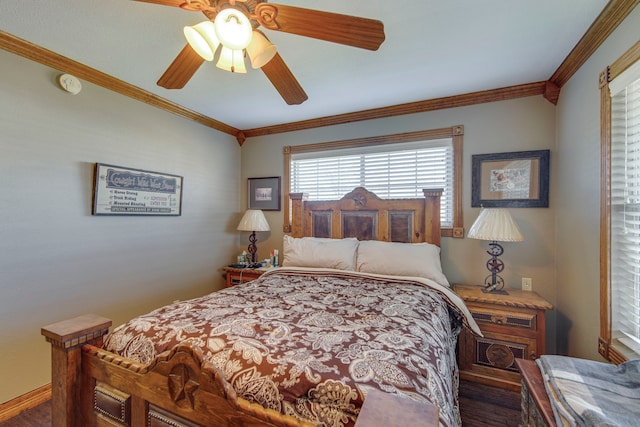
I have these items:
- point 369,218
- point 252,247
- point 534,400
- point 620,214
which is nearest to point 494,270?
point 620,214

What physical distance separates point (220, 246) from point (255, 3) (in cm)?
288

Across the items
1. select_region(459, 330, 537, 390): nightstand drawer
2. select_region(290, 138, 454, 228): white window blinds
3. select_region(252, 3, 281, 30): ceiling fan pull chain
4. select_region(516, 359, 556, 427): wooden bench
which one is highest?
select_region(252, 3, 281, 30): ceiling fan pull chain

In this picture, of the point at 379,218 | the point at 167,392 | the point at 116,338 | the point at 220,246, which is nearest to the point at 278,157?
the point at 220,246

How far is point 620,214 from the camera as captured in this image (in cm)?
160

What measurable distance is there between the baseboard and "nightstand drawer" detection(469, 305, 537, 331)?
318 centimetres

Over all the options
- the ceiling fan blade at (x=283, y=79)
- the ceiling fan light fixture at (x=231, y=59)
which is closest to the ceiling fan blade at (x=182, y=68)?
the ceiling fan light fixture at (x=231, y=59)

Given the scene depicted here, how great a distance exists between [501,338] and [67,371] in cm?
262

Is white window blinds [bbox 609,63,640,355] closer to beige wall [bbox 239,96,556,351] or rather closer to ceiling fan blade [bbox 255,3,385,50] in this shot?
beige wall [bbox 239,96,556,351]

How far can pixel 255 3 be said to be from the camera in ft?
3.95

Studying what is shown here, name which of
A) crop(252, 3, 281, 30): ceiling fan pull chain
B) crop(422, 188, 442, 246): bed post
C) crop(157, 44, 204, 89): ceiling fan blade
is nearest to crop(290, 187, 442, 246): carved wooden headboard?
crop(422, 188, 442, 246): bed post

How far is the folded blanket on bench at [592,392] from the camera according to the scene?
3.22 ft

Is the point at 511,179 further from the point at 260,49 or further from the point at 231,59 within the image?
the point at 231,59

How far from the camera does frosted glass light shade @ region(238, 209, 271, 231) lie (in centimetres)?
333

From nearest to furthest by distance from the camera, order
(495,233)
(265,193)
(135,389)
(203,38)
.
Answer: (135,389) → (203,38) → (495,233) → (265,193)
